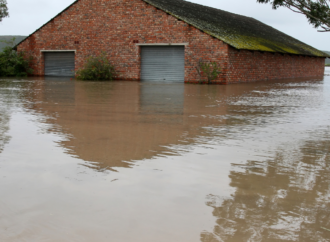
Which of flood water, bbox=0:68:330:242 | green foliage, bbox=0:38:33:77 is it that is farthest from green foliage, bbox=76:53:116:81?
flood water, bbox=0:68:330:242

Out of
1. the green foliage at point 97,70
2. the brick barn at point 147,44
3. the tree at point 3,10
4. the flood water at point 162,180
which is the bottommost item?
the flood water at point 162,180

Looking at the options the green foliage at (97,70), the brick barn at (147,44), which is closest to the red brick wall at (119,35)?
the brick barn at (147,44)

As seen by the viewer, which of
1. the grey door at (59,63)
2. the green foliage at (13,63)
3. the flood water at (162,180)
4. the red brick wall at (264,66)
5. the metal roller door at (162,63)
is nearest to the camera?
the flood water at (162,180)

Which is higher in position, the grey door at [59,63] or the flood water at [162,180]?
the grey door at [59,63]

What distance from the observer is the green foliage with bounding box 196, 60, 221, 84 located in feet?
62.4

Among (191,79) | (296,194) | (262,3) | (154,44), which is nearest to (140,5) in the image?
(154,44)

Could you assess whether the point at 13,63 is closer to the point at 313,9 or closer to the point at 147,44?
the point at 147,44

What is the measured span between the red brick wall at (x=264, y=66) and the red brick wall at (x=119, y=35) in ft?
3.62

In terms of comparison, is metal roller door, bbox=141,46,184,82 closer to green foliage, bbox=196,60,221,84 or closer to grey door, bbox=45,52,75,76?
green foliage, bbox=196,60,221,84

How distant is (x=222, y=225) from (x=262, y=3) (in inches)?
768

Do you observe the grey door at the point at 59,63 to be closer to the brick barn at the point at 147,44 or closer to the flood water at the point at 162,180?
the brick barn at the point at 147,44

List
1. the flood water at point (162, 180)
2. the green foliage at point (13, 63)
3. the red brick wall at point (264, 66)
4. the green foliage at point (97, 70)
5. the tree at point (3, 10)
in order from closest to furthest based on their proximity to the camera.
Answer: the flood water at point (162, 180), the red brick wall at point (264, 66), the green foliage at point (97, 70), the green foliage at point (13, 63), the tree at point (3, 10)

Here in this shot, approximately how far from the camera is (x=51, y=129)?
20.1 feet

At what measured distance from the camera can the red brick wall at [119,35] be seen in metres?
19.6
